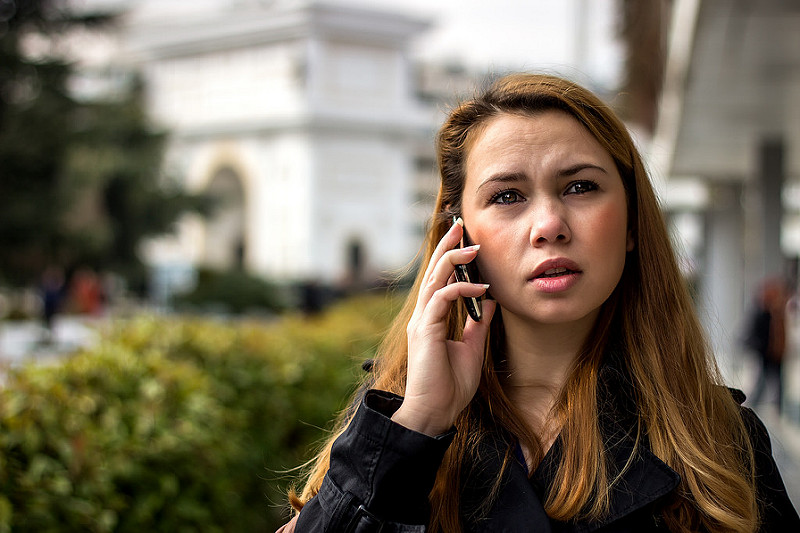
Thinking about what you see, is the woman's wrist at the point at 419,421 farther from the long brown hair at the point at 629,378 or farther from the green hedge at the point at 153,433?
the green hedge at the point at 153,433

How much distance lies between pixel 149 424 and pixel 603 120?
124 inches

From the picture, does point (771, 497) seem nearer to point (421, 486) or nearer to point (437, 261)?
point (421, 486)

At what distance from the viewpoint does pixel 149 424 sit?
4.32 meters

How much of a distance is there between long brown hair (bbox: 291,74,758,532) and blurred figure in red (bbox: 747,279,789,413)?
1055cm

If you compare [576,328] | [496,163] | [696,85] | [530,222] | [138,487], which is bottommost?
[138,487]

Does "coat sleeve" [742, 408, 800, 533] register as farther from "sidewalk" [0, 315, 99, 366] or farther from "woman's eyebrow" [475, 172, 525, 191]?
"sidewalk" [0, 315, 99, 366]

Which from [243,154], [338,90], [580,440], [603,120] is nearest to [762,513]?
[580,440]

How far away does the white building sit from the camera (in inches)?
1890

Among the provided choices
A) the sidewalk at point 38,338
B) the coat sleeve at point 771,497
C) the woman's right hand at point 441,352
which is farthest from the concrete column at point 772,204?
the sidewalk at point 38,338

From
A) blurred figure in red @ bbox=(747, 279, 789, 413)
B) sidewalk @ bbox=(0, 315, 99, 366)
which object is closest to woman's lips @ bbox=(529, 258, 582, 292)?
blurred figure in red @ bbox=(747, 279, 789, 413)

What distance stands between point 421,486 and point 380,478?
86 mm

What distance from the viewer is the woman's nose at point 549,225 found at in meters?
1.77

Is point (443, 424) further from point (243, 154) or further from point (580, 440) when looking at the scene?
point (243, 154)

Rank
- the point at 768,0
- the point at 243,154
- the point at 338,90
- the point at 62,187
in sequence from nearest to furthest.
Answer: the point at 768,0, the point at 62,187, the point at 338,90, the point at 243,154
